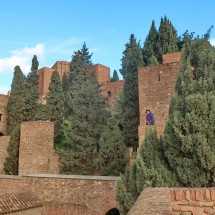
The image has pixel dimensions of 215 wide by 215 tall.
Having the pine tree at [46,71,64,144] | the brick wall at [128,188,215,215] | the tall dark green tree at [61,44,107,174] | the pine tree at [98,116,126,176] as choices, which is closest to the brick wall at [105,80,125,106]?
the pine tree at [46,71,64,144]

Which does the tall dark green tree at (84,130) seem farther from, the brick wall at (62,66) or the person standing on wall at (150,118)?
the brick wall at (62,66)

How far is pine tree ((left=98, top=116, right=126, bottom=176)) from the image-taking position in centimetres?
1416

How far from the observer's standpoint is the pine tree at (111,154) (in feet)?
46.4

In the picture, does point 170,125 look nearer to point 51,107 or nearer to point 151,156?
point 151,156

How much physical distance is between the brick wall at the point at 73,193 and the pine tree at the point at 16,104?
12.5 metres

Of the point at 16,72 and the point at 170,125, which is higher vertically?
the point at 16,72

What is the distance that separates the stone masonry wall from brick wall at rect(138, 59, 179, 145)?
5.46 meters

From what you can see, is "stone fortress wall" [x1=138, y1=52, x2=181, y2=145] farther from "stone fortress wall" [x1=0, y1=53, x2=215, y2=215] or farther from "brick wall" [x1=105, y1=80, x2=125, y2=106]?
"brick wall" [x1=105, y1=80, x2=125, y2=106]

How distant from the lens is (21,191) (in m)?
10.2

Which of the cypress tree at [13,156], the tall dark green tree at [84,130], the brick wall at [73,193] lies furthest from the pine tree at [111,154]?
the cypress tree at [13,156]

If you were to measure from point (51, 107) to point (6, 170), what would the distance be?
6.72m

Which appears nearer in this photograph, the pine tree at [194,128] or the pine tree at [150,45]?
the pine tree at [194,128]

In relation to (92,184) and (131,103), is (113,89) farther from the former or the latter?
(92,184)

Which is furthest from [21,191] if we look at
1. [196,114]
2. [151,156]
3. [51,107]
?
[51,107]
